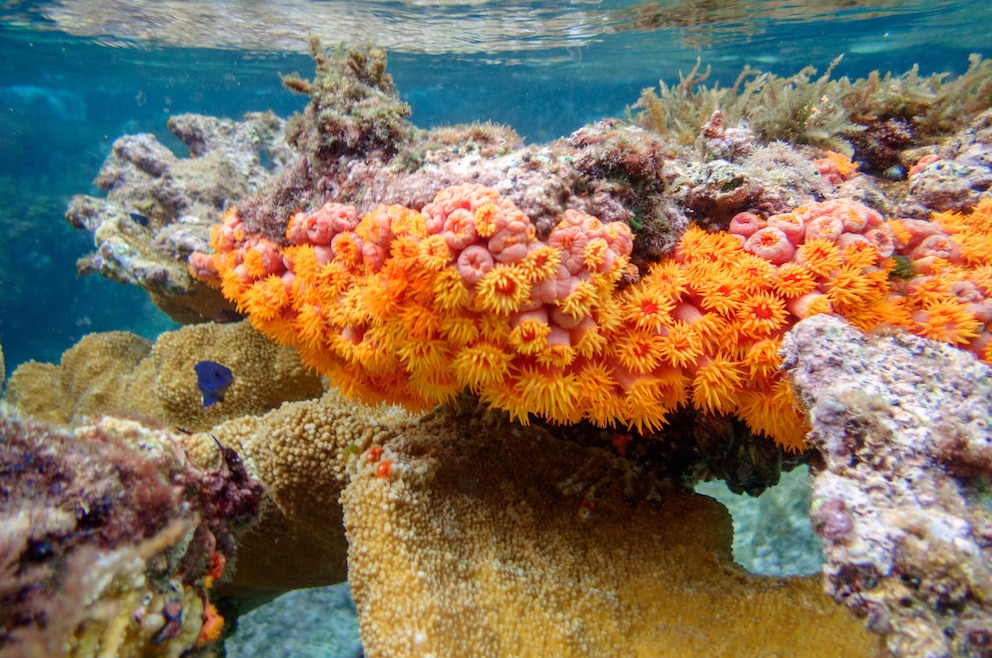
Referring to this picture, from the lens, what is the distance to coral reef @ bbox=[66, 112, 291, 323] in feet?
17.1

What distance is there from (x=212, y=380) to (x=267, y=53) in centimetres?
1961

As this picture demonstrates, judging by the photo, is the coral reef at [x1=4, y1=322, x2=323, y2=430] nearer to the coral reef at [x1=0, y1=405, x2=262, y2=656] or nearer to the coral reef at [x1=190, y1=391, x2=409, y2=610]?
the coral reef at [x1=190, y1=391, x2=409, y2=610]

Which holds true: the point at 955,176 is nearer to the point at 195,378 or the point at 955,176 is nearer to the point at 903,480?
the point at 903,480

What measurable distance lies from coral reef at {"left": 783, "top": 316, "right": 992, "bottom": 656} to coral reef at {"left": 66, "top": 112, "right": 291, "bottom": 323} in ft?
17.2

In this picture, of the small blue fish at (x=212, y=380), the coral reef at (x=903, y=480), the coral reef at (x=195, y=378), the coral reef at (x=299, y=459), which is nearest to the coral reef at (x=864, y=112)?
the coral reef at (x=903, y=480)

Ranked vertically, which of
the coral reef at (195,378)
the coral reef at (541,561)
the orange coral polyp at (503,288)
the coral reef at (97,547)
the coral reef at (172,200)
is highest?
the orange coral polyp at (503,288)

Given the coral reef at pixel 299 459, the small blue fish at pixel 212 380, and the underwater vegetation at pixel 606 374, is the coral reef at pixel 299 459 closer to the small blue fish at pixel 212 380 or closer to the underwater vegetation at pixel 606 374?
the underwater vegetation at pixel 606 374

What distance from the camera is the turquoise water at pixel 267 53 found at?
48.1 feet

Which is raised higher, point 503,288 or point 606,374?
point 503,288

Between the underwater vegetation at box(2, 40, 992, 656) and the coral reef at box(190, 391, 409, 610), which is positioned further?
the coral reef at box(190, 391, 409, 610)

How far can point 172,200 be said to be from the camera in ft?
21.2

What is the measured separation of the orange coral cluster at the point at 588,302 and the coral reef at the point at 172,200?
3.56 metres

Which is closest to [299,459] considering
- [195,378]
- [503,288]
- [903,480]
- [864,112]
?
[503,288]

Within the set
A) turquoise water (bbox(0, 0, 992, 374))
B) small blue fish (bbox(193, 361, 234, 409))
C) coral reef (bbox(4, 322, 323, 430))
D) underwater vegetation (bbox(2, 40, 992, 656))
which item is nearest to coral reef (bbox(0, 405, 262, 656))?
underwater vegetation (bbox(2, 40, 992, 656))
